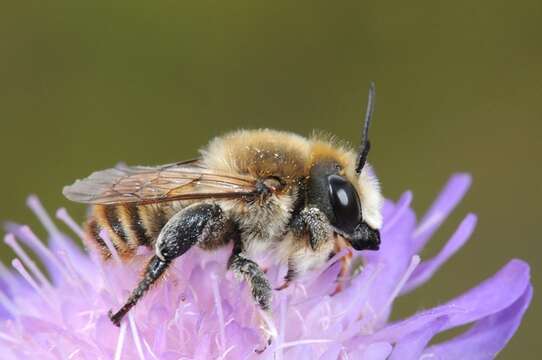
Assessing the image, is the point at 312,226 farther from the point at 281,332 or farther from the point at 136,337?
the point at 136,337

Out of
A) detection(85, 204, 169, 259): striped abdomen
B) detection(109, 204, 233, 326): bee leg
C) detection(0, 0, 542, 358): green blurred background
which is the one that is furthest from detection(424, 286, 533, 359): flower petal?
detection(0, 0, 542, 358): green blurred background

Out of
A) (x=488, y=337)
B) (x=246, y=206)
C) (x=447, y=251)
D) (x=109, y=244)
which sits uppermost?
(x=246, y=206)

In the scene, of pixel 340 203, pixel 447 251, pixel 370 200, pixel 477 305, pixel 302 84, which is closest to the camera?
pixel 340 203

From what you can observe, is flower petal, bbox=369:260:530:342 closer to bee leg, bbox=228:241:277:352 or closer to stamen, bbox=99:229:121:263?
bee leg, bbox=228:241:277:352

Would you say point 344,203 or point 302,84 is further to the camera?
point 302,84

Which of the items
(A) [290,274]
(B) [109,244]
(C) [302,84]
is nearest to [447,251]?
(A) [290,274]

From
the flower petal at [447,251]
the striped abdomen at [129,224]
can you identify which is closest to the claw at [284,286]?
the striped abdomen at [129,224]

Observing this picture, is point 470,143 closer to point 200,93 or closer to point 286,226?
point 200,93
